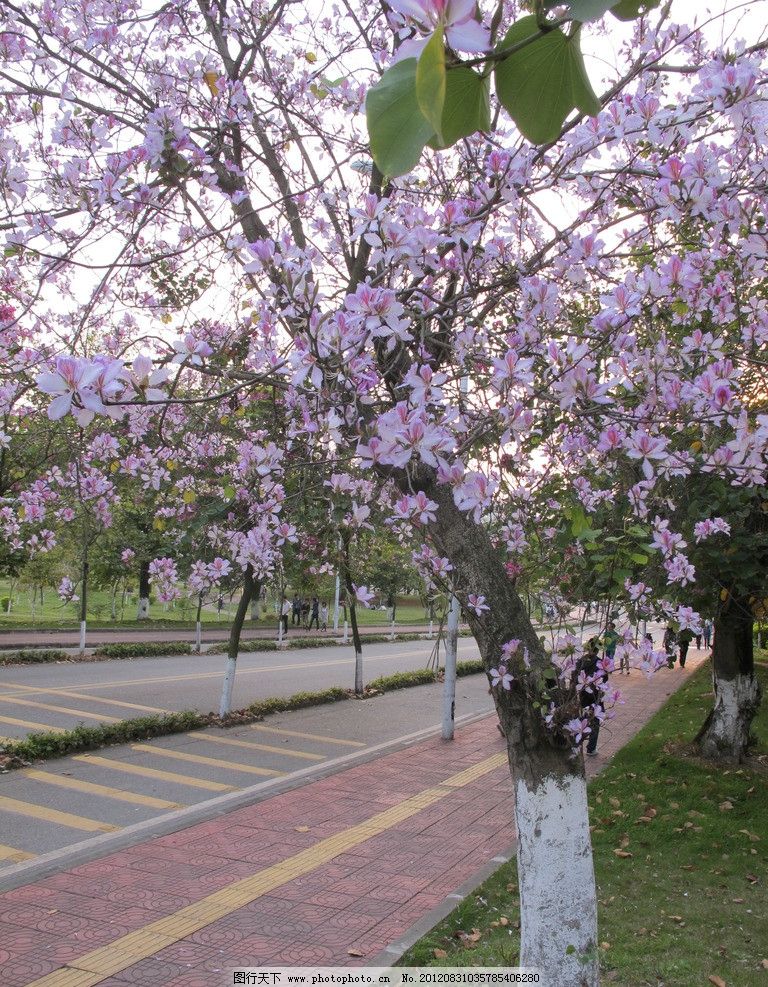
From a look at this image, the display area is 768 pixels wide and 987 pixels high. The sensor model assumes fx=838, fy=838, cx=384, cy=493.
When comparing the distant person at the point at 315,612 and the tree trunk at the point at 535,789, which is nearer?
the tree trunk at the point at 535,789

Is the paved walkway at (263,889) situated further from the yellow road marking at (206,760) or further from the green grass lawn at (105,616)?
the green grass lawn at (105,616)

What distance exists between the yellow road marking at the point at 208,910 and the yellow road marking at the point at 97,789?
191 centimetres

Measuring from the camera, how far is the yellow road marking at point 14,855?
20.9 feet

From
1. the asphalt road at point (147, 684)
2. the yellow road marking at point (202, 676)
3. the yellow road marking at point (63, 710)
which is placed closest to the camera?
the yellow road marking at point (63, 710)

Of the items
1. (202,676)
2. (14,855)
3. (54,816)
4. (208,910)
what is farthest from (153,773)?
(202,676)

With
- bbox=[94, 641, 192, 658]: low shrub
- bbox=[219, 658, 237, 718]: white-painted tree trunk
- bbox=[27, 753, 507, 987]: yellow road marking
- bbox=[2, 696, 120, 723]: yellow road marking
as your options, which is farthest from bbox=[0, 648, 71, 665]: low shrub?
bbox=[27, 753, 507, 987]: yellow road marking

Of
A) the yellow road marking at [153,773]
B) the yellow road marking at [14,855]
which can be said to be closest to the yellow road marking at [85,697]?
the yellow road marking at [153,773]

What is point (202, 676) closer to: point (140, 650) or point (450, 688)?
point (140, 650)

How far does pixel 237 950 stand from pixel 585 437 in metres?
3.59

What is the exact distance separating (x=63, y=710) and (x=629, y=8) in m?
13.1

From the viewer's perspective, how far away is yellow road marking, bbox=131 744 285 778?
9.82 metres

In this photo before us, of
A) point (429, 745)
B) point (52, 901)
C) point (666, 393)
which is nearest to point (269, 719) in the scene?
point (429, 745)

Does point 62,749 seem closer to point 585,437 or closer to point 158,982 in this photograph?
point 158,982

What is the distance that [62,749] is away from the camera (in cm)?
991
